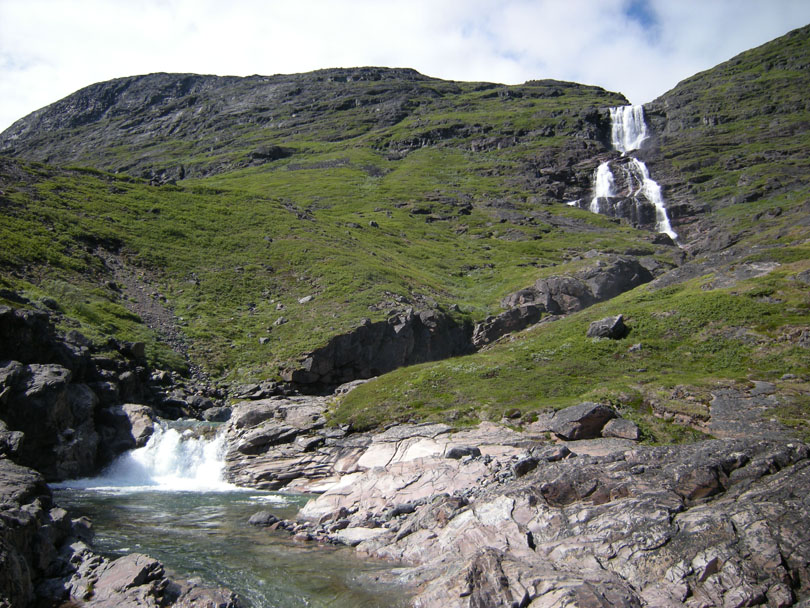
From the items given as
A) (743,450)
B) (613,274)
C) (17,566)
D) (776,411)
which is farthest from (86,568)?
(613,274)

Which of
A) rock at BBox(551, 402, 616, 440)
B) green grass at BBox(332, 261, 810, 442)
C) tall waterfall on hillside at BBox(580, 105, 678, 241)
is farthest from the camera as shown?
tall waterfall on hillside at BBox(580, 105, 678, 241)

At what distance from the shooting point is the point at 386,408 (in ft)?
122

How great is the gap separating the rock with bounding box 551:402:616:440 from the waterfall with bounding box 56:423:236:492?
67.3 feet

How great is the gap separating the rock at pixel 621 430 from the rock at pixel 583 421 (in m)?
0.36

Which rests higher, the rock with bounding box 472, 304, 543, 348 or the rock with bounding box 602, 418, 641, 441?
the rock with bounding box 472, 304, 543, 348

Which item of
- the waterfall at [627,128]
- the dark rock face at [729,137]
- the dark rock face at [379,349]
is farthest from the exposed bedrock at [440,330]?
the waterfall at [627,128]

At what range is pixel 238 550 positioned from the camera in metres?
19.6

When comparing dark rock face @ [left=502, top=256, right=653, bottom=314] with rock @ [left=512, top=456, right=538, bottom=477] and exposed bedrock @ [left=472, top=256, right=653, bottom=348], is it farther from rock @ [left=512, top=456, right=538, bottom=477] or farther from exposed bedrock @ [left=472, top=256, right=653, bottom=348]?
rock @ [left=512, top=456, right=538, bottom=477]

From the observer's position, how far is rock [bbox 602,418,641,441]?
28.0m

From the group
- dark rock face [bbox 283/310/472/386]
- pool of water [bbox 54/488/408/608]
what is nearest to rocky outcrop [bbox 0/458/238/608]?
pool of water [bbox 54/488/408/608]

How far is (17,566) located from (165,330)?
4345 centimetres

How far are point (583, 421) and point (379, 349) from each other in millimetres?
27935

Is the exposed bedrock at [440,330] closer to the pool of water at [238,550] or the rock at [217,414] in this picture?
the rock at [217,414]

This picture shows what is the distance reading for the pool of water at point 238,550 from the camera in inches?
619
